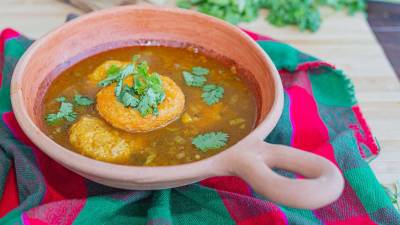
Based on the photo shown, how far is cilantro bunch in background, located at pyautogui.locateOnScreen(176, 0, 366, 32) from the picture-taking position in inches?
91.2

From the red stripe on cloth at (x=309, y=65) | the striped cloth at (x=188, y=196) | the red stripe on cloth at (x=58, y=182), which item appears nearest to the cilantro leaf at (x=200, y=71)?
the striped cloth at (x=188, y=196)

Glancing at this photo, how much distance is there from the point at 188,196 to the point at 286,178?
0.42 metres

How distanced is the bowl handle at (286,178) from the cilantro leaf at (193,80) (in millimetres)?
494

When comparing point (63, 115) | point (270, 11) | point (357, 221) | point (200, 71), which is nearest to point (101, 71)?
point (63, 115)

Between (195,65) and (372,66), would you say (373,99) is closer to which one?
(372,66)

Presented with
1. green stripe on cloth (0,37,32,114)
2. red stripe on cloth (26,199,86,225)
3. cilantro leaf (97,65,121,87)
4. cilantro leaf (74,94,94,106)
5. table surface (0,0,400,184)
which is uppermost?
cilantro leaf (97,65,121,87)

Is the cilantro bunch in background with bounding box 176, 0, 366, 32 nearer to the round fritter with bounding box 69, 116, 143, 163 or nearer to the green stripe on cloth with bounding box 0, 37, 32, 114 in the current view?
the green stripe on cloth with bounding box 0, 37, 32, 114

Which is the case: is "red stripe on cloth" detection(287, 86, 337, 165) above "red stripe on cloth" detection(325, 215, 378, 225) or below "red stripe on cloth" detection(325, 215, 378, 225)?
above

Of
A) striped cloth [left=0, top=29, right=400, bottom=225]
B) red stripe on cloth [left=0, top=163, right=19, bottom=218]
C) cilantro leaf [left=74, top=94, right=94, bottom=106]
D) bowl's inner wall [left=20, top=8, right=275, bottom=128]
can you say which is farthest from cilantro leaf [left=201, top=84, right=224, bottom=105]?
red stripe on cloth [left=0, top=163, right=19, bottom=218]

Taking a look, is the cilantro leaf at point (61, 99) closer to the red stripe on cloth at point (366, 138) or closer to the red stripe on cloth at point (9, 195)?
the red stripe on cloth at point (9, 195)

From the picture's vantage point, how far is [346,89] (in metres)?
1.86

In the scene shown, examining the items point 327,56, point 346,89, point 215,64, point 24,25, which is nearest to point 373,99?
point 346,89

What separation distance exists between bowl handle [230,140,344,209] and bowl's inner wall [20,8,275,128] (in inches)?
13.7

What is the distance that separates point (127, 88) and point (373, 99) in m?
1.00
